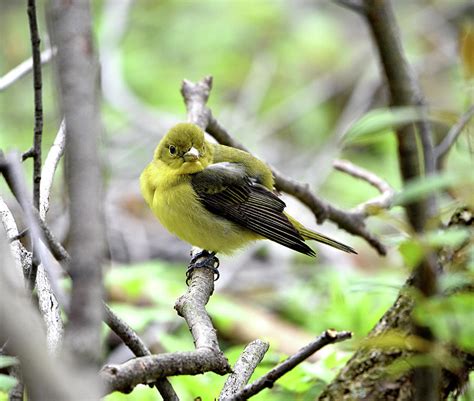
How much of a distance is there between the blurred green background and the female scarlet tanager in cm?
47

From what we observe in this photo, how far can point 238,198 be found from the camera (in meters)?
4.09

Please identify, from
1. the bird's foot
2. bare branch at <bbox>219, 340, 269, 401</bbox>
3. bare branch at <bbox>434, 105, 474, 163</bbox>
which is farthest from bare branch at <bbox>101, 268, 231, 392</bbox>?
the bird's foot

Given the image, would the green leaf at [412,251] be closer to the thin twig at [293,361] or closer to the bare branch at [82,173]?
the thin twig at [293,361]

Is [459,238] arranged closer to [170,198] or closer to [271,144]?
[170,198]

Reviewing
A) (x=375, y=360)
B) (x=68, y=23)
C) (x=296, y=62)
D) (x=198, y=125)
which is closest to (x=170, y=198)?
(x=198, y=125)

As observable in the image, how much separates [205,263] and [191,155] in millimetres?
733

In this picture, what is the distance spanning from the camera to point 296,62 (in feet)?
33.9

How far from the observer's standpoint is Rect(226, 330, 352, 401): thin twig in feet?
4.70

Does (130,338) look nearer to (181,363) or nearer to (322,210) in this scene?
(181,363)

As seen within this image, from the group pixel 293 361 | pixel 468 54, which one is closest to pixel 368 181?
pixel 468 54

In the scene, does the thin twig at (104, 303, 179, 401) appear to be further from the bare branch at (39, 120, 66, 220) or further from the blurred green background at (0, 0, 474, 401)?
the blurred green background at (0, 0, 474, 401)

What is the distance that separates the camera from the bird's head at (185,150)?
3752mm

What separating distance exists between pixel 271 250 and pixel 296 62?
430cm

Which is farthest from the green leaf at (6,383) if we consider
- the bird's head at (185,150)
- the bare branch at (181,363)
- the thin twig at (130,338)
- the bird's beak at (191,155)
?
the bird's beak at (191,155)
